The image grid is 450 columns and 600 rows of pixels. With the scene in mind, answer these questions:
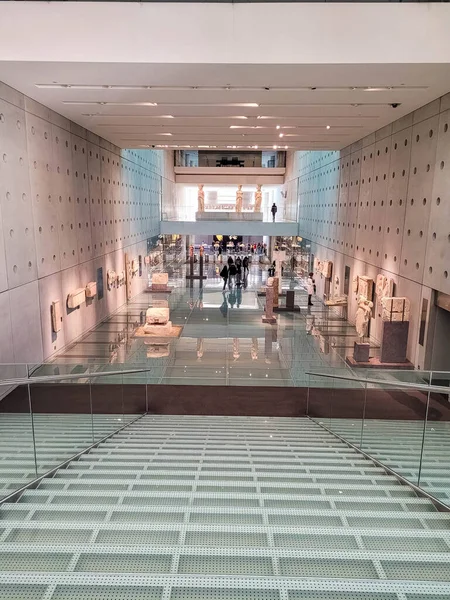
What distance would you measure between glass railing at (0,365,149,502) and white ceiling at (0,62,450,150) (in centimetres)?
586

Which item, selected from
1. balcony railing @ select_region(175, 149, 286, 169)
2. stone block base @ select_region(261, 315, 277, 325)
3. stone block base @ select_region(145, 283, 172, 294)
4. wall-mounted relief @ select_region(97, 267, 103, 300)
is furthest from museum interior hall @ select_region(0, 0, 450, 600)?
balcony railing @ select_region(175, 149, 286, 169)

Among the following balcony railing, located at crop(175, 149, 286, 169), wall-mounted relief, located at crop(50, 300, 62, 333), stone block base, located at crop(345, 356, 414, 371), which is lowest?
stone block base, located at crop(345, 356, 414, 371)

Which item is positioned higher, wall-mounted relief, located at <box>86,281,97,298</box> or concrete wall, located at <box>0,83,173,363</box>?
concrete wall, located at <box>0,83,173,363</box>

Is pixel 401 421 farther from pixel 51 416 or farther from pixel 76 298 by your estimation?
pixel 76 298

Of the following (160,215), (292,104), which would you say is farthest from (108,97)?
(160,215)

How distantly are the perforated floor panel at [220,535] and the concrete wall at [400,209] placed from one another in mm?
7515

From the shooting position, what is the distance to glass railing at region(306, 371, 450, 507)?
4.12 metres

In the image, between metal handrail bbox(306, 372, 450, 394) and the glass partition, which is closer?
metal handrail bbox(306, 372, 450, 394)

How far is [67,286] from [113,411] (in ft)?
21.3

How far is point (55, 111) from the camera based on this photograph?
12.2 m

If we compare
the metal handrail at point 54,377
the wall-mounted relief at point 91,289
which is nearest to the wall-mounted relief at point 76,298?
the wall-mounted relief at point 91,289

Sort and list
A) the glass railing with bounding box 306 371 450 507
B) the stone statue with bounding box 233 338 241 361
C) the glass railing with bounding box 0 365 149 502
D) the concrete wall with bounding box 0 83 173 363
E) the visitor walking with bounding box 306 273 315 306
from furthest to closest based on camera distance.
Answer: the visitor walking with bounding box 306 273 315 306
the stone statue with bounding box 233 338 241 361
the concrete wall with bounding box 0 83 173 363
the glass railing with bounding box 0 365 149 502
the glass railing with bounding box 306 371 450 507

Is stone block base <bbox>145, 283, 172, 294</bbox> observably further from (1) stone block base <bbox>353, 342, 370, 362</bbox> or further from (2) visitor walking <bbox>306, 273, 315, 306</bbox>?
(1) stone block base <bbox>353, 342, 370, 362</bbox>

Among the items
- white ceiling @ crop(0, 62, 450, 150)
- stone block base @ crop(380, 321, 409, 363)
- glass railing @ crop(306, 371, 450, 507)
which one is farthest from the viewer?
stone block base @ crop(380, 321, 409, 363)
